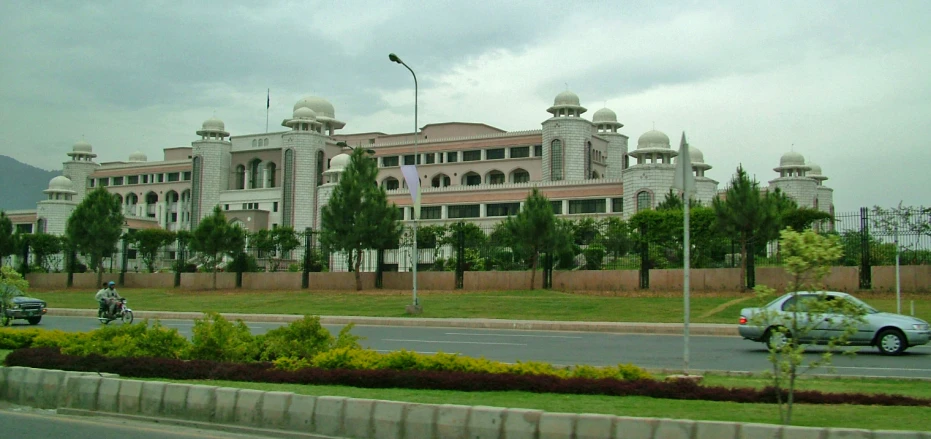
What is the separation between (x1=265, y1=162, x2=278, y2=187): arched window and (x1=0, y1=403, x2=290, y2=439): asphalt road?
78480 mm

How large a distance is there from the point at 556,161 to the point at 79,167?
62882mm

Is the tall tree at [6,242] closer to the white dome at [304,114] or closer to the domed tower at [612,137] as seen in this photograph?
the white dome at [304,114]

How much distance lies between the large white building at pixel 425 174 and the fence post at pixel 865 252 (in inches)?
1260

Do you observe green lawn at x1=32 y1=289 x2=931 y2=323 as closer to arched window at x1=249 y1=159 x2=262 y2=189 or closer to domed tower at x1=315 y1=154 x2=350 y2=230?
domed tower at x1=315 y1=154 x2=350 y2=230

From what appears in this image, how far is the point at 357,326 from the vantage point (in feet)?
84.1

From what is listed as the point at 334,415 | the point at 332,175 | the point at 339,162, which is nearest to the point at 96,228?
the point at 332,175

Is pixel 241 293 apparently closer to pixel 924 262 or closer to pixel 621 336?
pixel 621 336

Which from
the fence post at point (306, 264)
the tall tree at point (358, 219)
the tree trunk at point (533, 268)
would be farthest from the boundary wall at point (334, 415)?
the fence post at point (306, 264)

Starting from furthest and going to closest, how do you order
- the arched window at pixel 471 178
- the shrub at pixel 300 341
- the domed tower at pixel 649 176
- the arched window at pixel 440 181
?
the arched window at pixel 440 181
the arched window at pixel 471 178
the domed tower at pixel 649 176
the shrub at pixel 300 341

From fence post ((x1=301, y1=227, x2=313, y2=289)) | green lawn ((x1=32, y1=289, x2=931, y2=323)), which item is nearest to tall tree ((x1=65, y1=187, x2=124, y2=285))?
green lawn ((x1=32, y1=289, x2=931, y2=323))

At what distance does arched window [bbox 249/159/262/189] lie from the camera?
8800 centimetres

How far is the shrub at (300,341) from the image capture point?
459 inches

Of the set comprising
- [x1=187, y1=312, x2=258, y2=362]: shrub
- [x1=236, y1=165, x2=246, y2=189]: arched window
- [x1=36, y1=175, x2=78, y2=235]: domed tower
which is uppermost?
[x1=236, y1=165, x2=246, y2=189]: arched window

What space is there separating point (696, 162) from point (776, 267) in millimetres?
45695
